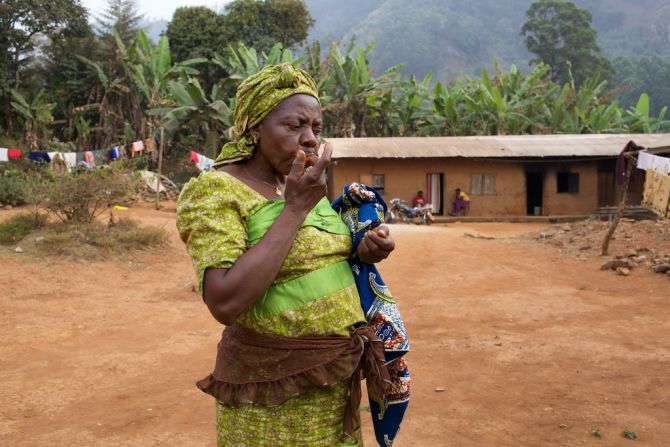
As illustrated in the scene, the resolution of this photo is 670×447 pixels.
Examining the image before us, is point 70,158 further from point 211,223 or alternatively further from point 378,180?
point 211,223

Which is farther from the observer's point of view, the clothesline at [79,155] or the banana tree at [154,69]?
the banana tree at [154,69]

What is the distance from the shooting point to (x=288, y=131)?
5.17 ft

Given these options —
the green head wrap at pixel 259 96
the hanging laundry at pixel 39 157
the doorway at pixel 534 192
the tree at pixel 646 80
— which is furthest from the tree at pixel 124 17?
the tree at pixel 646 80

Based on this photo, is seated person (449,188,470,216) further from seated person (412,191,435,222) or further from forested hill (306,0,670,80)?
forested hill (306,0,670,80)

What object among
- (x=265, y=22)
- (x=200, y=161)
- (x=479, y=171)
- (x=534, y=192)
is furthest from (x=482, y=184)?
(x=265, y=22)

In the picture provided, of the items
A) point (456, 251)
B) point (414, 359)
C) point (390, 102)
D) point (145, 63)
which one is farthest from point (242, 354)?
point (390, 102)

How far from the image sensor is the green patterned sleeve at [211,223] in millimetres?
1392

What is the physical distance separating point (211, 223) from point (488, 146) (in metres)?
18.7

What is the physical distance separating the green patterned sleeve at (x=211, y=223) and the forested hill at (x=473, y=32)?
2840 inches

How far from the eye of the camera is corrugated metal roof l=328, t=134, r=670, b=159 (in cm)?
1841

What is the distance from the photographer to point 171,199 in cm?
2092

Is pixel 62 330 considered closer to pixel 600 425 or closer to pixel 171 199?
pixel 600 425

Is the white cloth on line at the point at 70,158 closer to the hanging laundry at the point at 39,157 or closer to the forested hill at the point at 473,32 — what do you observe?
the hanging laundry at the point at 39,157

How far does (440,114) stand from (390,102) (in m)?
1.98
